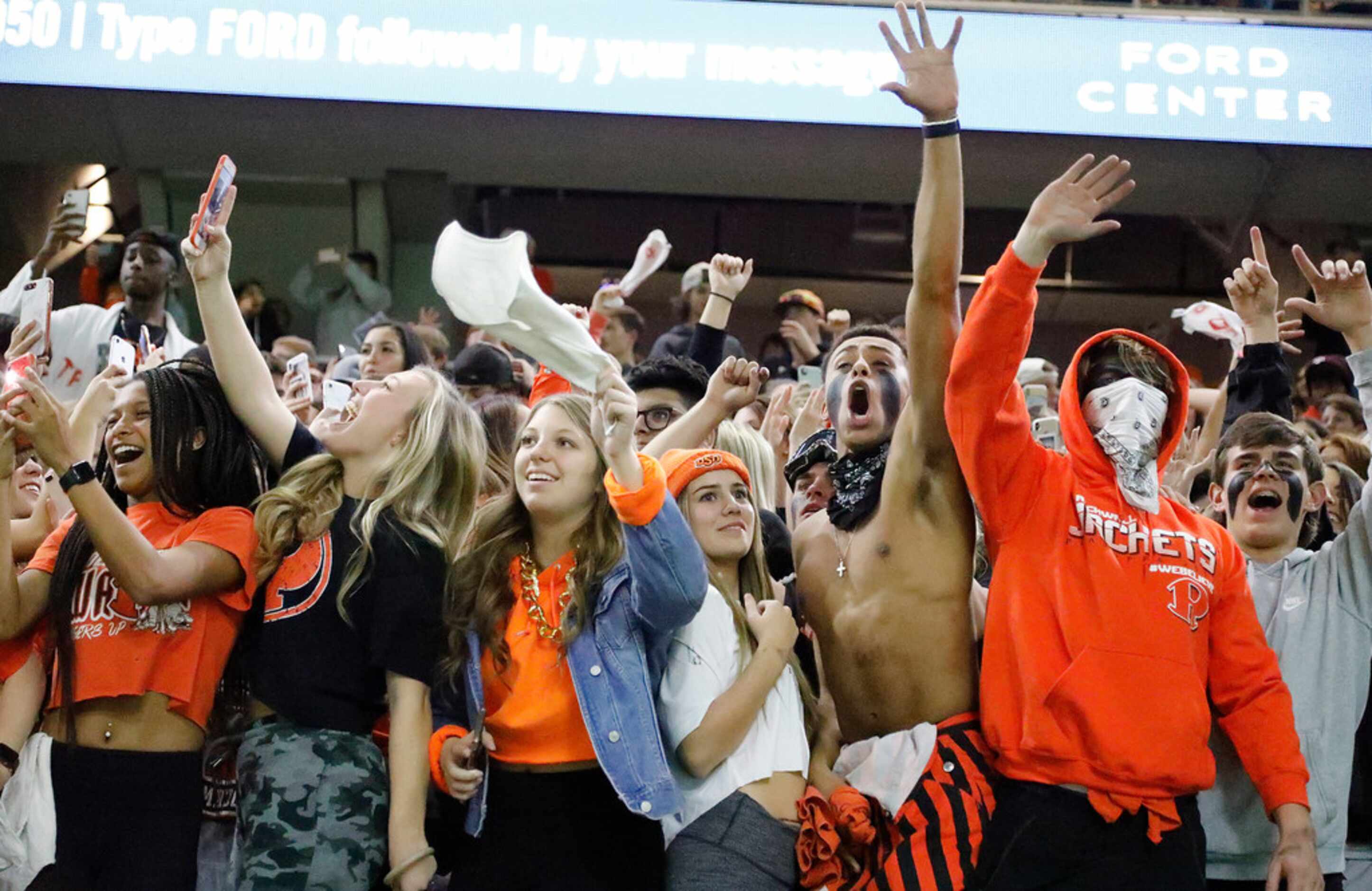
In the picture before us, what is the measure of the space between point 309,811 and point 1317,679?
225 centimetres

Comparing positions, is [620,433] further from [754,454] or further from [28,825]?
[28,825]

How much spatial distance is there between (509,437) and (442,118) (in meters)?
5.61

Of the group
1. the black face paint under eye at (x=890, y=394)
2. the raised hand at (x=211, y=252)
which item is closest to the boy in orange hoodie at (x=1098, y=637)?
the black face paint under eye at (x=890, y=394)

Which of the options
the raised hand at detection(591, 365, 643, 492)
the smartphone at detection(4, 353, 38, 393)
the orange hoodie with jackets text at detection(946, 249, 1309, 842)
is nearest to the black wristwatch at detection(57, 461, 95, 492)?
the smartphone at detection(4, 353, 38, 393)

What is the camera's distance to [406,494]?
3299 mm

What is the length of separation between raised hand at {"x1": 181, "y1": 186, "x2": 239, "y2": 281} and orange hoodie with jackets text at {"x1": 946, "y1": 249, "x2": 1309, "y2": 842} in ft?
5.56

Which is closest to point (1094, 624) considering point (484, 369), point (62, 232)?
point (484, 369)

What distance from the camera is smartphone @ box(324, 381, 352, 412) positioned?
3.51 meters

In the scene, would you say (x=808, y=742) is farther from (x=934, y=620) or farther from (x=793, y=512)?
(x=793, y=512)

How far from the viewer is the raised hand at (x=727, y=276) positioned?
445 cm

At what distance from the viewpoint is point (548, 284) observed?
8.80 metres

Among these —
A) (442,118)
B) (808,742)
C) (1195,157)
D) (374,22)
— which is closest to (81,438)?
(808,742)

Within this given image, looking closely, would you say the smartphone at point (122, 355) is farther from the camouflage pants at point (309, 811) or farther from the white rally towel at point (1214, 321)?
the white rally towel at point (1214, 321)

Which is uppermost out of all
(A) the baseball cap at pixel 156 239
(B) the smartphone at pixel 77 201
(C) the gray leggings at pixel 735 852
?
(B) the smartphone at pixel 77 201
